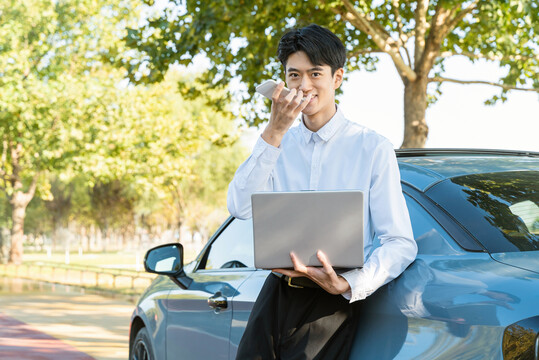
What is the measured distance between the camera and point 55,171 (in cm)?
2888

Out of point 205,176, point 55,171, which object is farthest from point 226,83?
point 205,176

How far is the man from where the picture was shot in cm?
250

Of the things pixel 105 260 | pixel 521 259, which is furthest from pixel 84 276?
pixel 521 259

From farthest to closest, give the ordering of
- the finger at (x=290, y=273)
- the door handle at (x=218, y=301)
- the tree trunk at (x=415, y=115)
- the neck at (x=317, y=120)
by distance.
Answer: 1. the tree trunk at (x=415, y=115)
2. the door handle at (x=218, y=301)
3. the neck at (x=317, y=120)
4. the finger at (x=290, y=273)

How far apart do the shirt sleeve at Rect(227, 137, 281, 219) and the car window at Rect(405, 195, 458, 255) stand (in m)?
0.52

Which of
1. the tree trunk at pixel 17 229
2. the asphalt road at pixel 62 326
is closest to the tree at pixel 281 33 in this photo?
the asphalt road at pixel 62 326

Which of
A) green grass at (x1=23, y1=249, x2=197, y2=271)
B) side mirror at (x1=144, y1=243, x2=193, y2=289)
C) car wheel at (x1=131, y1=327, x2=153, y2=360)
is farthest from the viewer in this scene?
green grass at (x1=23, y1=249, x2=197, y2=271)

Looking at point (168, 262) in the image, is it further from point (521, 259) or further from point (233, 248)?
point (521, 259)

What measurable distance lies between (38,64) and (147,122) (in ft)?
14.9

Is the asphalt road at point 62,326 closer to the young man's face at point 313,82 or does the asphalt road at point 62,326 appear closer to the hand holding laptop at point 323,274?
the young man's face at point 313,82

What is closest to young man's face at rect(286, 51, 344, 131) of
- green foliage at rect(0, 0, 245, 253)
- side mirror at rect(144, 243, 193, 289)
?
side mirror at rect(144, 243, 193, 289)

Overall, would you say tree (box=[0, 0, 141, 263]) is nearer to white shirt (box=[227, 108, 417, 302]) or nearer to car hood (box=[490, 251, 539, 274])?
white shirt (box=[227, 108, 417, 302])

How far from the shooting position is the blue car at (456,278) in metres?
2.09

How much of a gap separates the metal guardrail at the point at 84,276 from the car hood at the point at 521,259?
1717 cm
